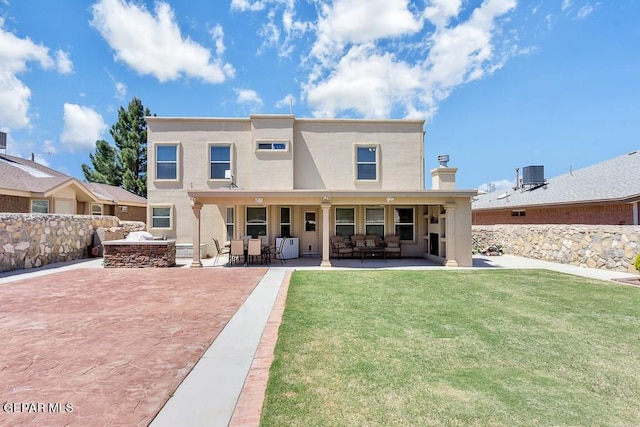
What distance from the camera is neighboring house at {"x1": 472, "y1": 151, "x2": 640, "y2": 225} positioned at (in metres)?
12.8

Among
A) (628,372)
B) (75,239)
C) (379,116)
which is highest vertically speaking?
(379,116)

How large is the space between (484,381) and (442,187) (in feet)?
35.6

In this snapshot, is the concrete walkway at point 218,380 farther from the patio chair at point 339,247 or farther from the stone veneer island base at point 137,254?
the patio chair at point 339,247

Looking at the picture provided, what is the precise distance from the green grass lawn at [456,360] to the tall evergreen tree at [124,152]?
3016 cm

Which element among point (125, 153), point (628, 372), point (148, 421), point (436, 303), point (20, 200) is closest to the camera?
point (148, 421)

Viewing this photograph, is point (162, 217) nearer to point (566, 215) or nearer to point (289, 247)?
point (289, 247)

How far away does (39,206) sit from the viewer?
1694 cm

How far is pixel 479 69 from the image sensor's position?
17141 mm

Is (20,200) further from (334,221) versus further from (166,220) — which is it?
(334,221)

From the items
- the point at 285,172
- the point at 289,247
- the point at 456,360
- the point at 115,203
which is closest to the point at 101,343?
the point at 456,360

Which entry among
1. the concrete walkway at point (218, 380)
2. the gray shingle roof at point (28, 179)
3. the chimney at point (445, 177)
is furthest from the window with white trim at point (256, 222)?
the gray shingle roof at point (28, 179)

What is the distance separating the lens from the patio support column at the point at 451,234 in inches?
461

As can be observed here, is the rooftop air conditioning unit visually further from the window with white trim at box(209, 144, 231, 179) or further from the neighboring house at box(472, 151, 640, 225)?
the window with white trim at box(209, 144, 231, 179)

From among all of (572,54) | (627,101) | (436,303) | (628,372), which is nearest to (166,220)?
(436,303)
